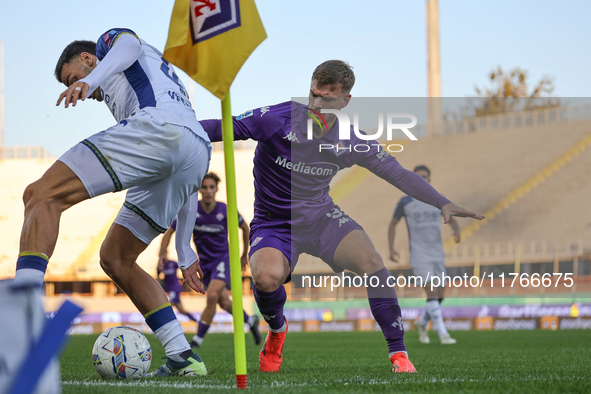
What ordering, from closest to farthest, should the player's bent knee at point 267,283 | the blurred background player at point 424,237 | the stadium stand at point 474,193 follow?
the player's bent knee at point 267,283 → the blurred background player at point 424,237 → the stadium stand at point 474,193

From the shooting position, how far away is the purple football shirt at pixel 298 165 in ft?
14.1

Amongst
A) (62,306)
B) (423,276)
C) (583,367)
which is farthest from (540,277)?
(62,306)

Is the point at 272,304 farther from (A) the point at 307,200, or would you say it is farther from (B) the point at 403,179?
(B) the point at 403,179

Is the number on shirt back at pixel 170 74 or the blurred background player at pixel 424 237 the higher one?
the number on shirt back at pixel 170 74

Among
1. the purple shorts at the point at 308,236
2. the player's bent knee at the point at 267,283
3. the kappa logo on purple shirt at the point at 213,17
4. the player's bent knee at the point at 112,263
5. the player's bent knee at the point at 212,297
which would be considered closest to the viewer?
the kappa logo on purple shirt at the point at 213,17

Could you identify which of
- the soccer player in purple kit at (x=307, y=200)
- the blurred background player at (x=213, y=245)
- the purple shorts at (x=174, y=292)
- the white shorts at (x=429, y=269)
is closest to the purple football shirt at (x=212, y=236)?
the blurred background player at (x=213, y=245)

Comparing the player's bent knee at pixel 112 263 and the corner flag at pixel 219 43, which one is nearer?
the corner flag at pixel 219 43

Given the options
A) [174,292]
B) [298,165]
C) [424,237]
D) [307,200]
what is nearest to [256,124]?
[298,165]

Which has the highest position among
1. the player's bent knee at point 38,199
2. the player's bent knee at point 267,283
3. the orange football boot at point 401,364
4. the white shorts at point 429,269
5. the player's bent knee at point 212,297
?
the player's bent knee at point 38,199

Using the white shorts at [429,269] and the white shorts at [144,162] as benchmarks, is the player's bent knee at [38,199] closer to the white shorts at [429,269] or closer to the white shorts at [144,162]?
the white shorts at [144,162]

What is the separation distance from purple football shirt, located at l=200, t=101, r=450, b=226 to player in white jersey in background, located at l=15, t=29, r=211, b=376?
2.24 ft

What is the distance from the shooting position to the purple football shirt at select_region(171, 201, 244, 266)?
29.2ft

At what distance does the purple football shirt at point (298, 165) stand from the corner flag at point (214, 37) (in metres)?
1.25

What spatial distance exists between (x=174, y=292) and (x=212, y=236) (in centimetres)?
614
